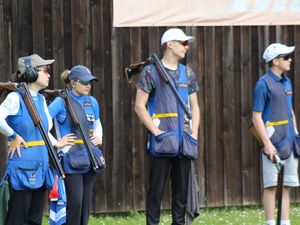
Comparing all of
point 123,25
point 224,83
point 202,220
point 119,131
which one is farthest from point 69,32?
point 202,220

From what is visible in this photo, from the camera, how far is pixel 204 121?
1127 centimetres

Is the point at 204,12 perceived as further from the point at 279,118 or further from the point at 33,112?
the point at 33,112

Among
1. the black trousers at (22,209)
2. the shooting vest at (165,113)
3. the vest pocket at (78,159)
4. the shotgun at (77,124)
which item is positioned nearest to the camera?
the black trousers at (22,209)

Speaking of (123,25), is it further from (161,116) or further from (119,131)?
(161,116)

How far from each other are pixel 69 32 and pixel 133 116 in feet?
4.15

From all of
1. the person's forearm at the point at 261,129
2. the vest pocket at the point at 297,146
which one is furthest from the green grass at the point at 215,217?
the person's forearm at the point at 261,129

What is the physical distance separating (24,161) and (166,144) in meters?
1.48

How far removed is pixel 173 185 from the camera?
9.07 meters

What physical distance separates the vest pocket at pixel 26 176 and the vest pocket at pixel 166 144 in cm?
130

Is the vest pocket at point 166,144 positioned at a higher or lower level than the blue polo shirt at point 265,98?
lower

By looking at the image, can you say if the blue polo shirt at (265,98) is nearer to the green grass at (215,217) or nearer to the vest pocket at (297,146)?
the vest pocket at (297,146)

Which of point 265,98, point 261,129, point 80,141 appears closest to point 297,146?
point 261,129

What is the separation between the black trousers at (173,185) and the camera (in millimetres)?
8977

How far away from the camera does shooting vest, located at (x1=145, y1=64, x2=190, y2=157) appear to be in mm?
8875
